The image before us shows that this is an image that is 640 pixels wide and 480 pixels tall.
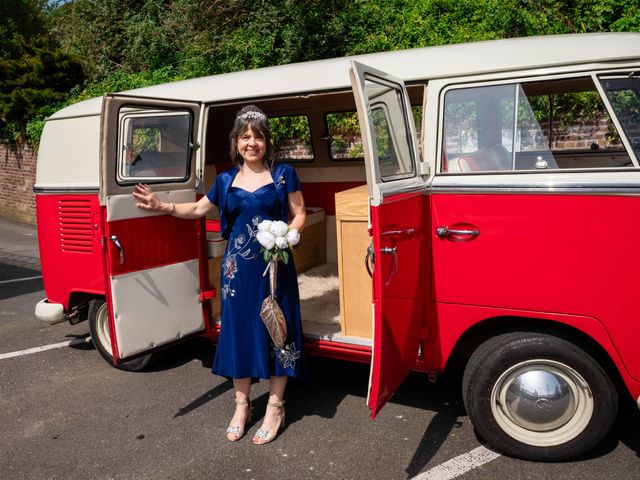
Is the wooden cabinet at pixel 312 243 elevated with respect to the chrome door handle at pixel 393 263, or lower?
lower

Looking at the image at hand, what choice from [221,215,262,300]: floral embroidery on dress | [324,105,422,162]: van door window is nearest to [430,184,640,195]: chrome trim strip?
[221,215,262,300]: floral embroidery on dress

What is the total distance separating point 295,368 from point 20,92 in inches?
508

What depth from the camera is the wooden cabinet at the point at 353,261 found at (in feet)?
12.0

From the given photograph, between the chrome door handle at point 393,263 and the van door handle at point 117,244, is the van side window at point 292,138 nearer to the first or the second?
the van door handle at point 117,244

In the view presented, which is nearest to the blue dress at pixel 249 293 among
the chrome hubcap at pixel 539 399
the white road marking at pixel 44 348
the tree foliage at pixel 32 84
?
the chrome hubcap at pixel 539 399

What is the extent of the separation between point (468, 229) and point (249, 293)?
1.38 metres

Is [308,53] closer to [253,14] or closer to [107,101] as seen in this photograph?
[253,14]

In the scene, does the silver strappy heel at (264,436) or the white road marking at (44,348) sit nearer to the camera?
the silver strappy heel at (264,436)

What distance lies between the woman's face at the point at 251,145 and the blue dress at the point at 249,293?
0.19 metres

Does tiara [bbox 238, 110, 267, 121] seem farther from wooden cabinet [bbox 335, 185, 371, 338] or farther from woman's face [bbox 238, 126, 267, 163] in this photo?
wooden cabinet [bbox 335, 185, 371, 338]

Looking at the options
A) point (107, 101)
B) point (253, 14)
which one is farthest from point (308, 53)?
point (107, 101)

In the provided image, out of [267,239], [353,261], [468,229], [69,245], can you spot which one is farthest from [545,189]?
[69,245]

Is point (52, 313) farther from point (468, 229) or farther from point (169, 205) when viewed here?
point (468, 229)

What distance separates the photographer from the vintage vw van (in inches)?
114
